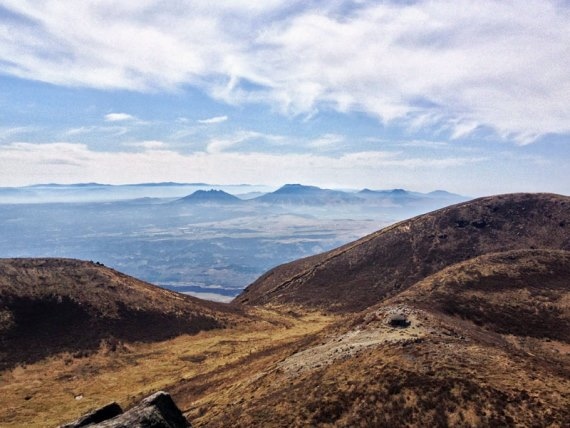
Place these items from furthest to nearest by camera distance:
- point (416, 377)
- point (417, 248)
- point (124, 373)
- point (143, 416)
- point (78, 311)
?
point (417, 248), point (78, 311), point (124, 373), point (416, 377), point (143, 416)

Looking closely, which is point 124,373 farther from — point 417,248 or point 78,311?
point 417,248

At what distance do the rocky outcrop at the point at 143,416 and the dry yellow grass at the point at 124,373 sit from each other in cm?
688

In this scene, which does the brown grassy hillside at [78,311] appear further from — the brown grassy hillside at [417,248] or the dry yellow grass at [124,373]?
the brown grassy hillside at [417,248]

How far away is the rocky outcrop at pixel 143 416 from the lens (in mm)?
22859

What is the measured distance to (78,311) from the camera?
68.1 metres

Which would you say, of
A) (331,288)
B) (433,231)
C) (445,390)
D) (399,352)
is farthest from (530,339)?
(433,231)

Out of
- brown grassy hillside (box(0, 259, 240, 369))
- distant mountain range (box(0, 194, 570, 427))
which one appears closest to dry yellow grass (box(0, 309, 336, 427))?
distant mountain range (box(0, 194, 570, 427))

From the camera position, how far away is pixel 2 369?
51.2 meters

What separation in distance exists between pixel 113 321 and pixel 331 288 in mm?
54423

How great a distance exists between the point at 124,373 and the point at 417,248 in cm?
8589

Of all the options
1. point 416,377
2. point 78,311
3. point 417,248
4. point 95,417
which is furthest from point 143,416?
point 417,248

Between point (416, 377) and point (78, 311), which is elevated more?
point (416, 377)

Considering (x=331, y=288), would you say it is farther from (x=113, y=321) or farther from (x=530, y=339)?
(x=530, y=339)

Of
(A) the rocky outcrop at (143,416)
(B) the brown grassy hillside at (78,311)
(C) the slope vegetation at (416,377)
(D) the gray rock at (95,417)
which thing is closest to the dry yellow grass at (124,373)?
(B) the brown grassy hillside at (78,311)
